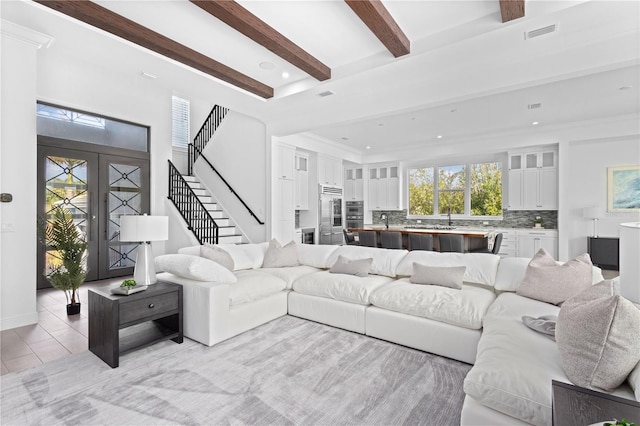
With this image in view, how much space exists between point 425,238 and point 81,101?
6.25 metres

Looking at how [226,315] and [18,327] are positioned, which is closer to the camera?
[226,315]

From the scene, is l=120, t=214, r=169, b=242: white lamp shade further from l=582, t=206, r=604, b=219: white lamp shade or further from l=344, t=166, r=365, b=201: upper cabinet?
l=582, t=206, r=604, b=219: white lamp shade

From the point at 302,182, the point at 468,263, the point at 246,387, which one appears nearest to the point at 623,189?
the point at 468,263

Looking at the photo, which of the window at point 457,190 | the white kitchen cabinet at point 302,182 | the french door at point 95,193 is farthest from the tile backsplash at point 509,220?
the french door at point 95,193

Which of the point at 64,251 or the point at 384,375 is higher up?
the point at 64,251

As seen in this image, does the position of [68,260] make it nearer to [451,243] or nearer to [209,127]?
[209,127]

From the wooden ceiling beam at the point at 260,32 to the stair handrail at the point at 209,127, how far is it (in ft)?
12.8

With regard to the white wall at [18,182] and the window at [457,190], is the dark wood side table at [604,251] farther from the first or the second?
the white wall at [18,182]

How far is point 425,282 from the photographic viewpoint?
3.29 meters

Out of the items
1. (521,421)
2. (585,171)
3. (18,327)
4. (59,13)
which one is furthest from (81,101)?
(585,171)

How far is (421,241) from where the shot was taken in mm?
5379

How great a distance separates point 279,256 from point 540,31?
385 cm

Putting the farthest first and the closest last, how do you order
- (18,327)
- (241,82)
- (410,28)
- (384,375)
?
(241,82), (18,327), (410,28), (384,375)

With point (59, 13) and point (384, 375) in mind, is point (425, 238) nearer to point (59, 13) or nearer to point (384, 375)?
point (384, 375)
